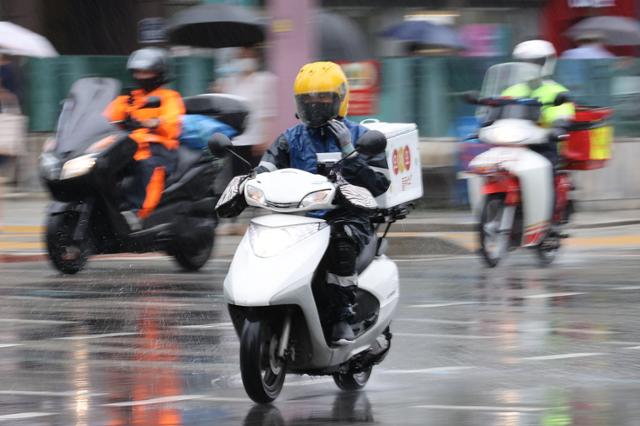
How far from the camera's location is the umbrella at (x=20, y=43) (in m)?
19.5

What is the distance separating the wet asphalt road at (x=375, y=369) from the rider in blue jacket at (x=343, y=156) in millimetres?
590

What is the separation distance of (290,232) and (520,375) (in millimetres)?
1813

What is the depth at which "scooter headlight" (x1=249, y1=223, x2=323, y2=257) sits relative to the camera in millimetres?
7586

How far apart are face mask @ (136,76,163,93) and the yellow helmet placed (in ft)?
17.8

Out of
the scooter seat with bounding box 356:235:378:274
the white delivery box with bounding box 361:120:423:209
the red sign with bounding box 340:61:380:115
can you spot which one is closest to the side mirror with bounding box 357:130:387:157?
the scooter seat with bounding box 356:235:378:274

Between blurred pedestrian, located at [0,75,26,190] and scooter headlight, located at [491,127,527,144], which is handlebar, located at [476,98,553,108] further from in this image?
blurred pedestrian, located at [0,75,26,190]

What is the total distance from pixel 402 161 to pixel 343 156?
2.30 m

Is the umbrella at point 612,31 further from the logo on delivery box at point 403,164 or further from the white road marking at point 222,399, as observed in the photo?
the white road marking at point 222,399

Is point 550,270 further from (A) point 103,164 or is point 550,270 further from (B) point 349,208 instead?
(B) point 349,208

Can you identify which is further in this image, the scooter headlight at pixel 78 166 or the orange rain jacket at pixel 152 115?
the orange rain jacket at pixel 152 115

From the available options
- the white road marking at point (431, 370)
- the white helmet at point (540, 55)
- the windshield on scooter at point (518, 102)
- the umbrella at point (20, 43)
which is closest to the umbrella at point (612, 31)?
the umbrella at point (20, 43)

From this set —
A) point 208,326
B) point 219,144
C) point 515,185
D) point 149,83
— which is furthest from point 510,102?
point 219,144

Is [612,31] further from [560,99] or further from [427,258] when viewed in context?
[560,99]

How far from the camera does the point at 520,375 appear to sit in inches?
343
